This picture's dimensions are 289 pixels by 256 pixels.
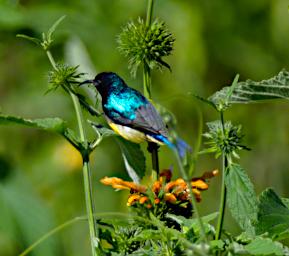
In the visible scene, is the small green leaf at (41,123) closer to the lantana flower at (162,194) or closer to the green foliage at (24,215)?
the lantana flower at (162,194)

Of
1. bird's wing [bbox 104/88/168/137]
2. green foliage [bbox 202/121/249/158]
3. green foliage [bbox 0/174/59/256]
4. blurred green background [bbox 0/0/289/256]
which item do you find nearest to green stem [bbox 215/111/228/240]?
green foliage [bbox 202/121/249/158]

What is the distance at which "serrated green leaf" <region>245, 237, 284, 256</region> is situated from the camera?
957 millimetres

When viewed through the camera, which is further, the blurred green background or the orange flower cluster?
the blurred green background

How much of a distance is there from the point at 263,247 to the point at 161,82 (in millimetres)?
2389

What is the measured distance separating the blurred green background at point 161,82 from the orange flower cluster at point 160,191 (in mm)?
1484

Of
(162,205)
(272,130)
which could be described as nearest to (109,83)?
(162,205)

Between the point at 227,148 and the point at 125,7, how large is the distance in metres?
2.24

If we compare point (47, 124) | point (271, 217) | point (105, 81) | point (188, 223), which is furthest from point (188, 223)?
point (105, 81)

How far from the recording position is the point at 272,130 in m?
3.44

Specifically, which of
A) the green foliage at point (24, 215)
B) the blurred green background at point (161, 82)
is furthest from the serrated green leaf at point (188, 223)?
the blurred green background at point (161, 82)

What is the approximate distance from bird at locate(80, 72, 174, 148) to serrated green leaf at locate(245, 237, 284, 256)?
8.2 inches

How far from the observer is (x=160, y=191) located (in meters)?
1.11

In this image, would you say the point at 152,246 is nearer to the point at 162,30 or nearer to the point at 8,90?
the point at 162,30

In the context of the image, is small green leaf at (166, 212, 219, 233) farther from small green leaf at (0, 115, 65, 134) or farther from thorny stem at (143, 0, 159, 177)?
small green leaf at (0, 115, 65, 134)
